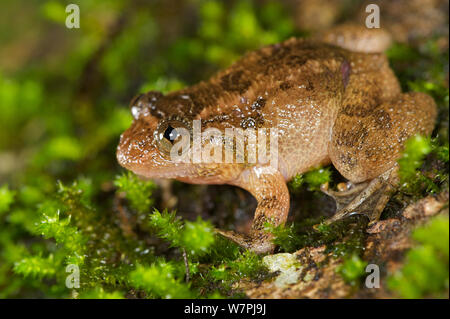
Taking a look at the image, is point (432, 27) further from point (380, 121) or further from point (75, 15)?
point (75, 15)

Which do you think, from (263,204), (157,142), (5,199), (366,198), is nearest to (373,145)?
(366,198)

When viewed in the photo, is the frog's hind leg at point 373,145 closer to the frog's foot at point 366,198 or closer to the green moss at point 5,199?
the frog's foot at point 366,198

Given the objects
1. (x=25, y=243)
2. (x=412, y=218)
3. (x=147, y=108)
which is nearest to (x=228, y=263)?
(x=412, y=218)

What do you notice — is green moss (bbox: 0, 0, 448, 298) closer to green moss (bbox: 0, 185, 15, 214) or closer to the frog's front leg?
green moss (bbox: 0, 185, 15, 214)

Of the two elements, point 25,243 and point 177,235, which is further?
point 25,243

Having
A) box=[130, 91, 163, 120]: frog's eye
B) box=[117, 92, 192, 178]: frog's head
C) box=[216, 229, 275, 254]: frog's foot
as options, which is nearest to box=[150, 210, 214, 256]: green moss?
box=[216, 229, 275, 254]: frog's foot

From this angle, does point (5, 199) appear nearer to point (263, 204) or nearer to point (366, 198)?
point (263, 204)
